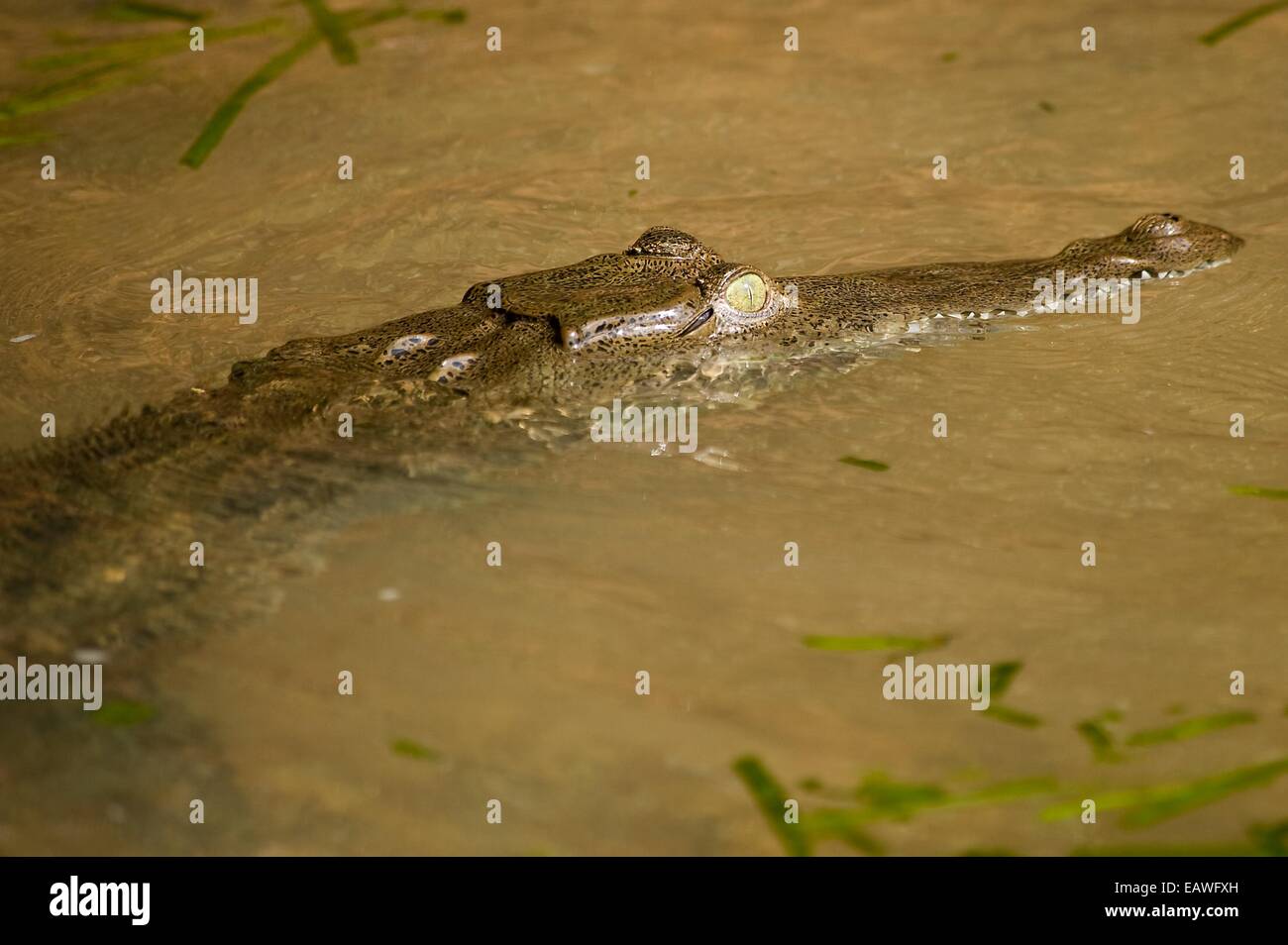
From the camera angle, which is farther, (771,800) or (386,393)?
(386,393)

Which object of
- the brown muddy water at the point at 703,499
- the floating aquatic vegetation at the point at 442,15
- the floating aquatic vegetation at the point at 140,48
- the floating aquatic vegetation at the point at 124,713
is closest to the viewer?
the brown muddy water at the point at 703,499

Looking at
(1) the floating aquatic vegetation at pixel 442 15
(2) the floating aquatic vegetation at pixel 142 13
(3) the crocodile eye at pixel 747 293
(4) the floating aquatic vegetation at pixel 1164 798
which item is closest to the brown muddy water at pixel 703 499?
(4) the floating aquatic vegetation at pixel 1164 798

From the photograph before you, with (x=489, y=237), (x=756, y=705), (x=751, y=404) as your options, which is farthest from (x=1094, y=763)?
(x=489, y=237)

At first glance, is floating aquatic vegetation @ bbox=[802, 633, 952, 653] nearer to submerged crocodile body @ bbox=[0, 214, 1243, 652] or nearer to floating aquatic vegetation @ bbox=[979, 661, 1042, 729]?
floating aquatic vegetation @ bbox=[979, 661, 1042, 729]

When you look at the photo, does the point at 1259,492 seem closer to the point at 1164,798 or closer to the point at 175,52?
the point at 1164,798

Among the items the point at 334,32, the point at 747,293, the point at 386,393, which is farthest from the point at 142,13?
the point at 747,293

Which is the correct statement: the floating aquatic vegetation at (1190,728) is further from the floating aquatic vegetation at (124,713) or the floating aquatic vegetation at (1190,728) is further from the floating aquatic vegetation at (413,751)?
the floating aquatic vegetation at (124,713)
